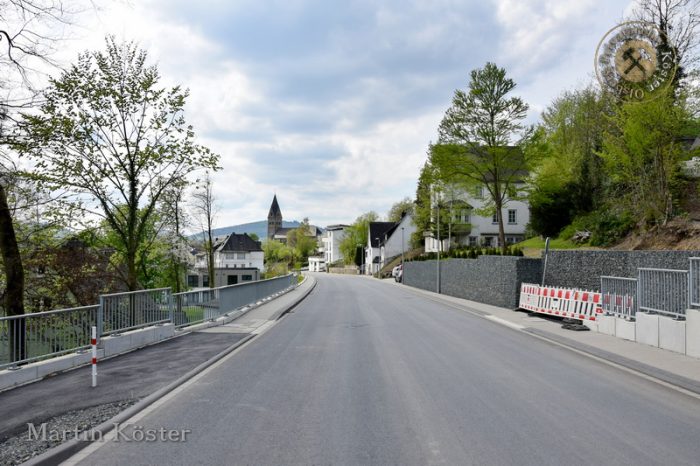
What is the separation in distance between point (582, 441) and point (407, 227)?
75.7m

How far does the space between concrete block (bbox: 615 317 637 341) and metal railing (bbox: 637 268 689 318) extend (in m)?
0.47

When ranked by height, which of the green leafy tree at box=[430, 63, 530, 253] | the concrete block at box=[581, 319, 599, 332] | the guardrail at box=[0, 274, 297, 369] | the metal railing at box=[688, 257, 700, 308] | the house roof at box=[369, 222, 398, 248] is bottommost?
the concrete block at box=[581, 319, 599, 332]

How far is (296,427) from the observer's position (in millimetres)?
5426

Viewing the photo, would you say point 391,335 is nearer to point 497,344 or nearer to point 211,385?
point 497,344

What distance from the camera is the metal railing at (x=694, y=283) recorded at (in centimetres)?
985

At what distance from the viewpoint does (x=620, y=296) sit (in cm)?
1292

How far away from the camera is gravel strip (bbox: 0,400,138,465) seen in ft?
15.4

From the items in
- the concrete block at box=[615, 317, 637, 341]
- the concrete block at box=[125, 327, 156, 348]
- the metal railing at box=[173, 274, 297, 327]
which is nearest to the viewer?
the concrete block at box=[125, 327, 156, 348]

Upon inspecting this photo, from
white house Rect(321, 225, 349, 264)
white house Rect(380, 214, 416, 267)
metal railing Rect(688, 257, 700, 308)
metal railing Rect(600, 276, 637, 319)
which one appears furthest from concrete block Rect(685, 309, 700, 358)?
white house Rect(321, 225, 349, 264)

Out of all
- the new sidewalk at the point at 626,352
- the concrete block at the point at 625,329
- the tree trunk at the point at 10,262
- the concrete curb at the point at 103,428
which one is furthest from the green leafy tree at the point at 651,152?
the tree trunk at the point at 10,262

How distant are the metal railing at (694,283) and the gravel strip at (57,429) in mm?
10469

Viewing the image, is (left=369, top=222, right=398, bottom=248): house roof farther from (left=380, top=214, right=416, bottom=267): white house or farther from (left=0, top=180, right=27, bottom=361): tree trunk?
(left=0, top=180, right=27, bottom=361): tree trunk

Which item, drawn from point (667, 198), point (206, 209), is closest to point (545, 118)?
point (667, 198)

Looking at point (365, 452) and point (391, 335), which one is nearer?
point (365, 452)
